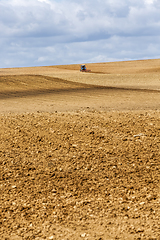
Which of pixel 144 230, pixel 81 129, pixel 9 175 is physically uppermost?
pixel 81 129

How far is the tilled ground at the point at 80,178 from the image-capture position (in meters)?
4.73

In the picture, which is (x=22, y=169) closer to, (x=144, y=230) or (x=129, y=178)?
(x=129, y=178)

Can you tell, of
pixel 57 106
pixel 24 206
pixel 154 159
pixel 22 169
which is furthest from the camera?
pixel 57 106

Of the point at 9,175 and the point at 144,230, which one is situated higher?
the point at 9,175

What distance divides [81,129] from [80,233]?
4.09 metres

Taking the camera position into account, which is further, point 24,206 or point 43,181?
point 43,181

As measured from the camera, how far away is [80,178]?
6.16 m

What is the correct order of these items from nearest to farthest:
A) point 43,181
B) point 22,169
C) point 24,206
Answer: point 24,206 → point 43,181 → point 22,169

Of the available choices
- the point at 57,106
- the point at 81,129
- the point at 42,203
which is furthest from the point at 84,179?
the point at 57,106

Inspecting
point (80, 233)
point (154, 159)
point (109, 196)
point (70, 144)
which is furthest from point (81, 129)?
point (80, 233)

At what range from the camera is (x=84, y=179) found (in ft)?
20.1

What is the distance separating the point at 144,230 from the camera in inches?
179

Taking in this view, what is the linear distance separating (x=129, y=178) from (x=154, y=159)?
3.46ft

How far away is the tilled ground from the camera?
186 inches
